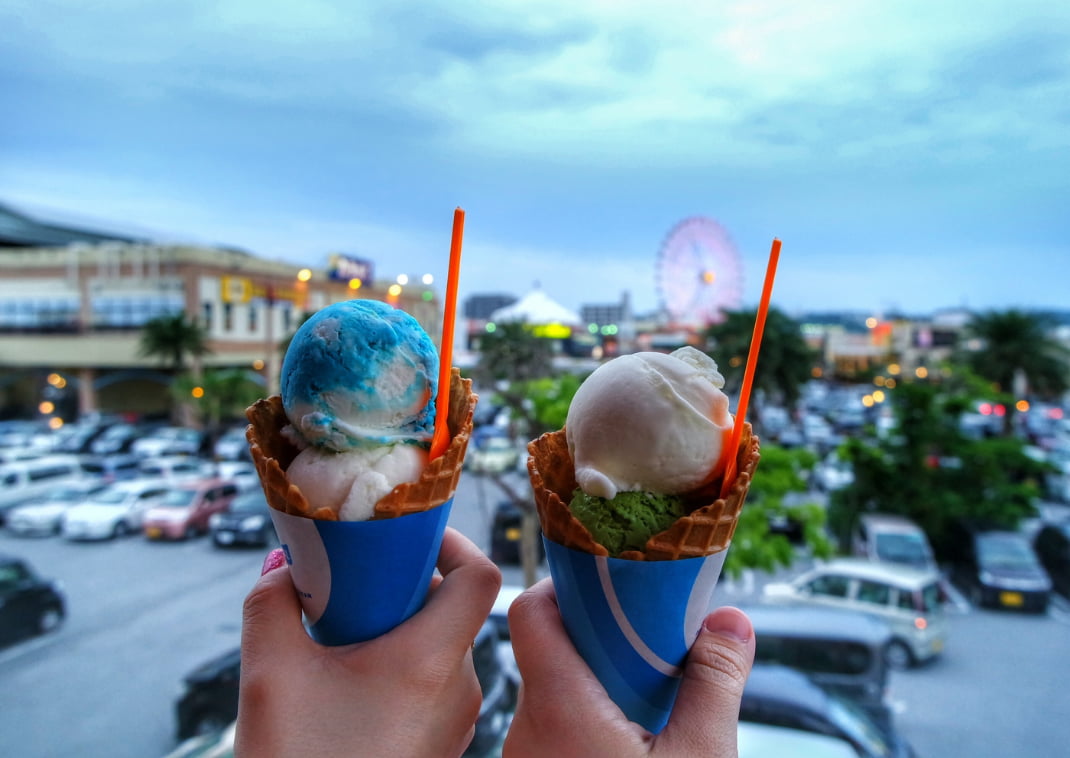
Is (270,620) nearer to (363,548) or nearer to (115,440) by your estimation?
(363,548)

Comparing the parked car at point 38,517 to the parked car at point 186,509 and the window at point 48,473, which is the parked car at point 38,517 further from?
the window at point 48,473

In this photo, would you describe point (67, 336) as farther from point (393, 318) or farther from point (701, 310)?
point (393, 318)

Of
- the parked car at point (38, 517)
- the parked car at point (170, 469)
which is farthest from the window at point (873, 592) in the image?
the parked car at point (170, 469)

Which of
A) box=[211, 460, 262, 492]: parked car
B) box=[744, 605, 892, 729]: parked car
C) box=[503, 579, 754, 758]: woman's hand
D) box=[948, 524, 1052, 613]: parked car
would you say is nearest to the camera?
box=[503, 579, 754, 758]: woman's hand

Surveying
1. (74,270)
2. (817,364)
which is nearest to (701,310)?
(817,364)

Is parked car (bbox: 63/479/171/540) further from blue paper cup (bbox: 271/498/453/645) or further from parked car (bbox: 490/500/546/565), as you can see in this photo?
blue paper cup (bbox: 271/498/453/645)

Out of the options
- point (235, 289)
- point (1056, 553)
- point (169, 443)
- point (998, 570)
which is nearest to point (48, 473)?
point (169, 443)

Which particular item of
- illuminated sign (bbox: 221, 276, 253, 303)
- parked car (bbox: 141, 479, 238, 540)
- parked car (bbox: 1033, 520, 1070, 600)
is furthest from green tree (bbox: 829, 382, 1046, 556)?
illuminated sign (bbox: 221, 276, 253, 303)
